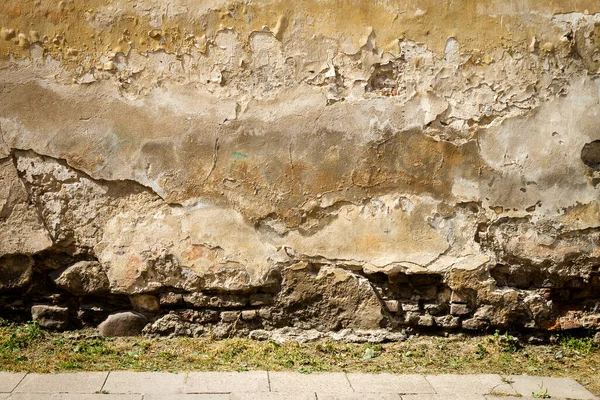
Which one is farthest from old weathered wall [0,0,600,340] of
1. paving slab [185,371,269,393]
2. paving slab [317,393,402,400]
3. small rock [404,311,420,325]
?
paving slab [317,393,402,400]

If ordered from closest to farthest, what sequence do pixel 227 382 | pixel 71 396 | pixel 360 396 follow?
1. pixel 71 396
2. pixel 360 396
3. pixel 227 382

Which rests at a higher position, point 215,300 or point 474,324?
point 215,300

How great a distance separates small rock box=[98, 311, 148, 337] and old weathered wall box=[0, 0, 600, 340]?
14mm

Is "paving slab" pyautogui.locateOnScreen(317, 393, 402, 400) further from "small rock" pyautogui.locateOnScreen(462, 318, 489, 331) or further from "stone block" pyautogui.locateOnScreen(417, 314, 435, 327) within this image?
"small rock" pyautogui.locateOnScreen(462, 318, 489, 331)

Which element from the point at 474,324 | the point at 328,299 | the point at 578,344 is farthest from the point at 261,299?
the point at 578,344

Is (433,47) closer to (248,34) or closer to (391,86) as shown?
(391,86)

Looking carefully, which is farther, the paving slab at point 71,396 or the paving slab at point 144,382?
the paving slab at point 144,382

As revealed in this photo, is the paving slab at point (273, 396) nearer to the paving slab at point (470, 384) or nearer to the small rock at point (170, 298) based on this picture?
the paving slab at point (470, 384)

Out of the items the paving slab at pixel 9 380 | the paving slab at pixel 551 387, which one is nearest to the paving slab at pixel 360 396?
the paving slab at pixel 551 387

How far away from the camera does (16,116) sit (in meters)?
4.07

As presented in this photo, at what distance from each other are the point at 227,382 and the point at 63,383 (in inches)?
32.7

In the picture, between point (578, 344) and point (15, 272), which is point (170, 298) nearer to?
point (15, 272)

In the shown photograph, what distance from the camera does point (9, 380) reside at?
3.47m

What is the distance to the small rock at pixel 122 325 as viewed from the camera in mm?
4137
